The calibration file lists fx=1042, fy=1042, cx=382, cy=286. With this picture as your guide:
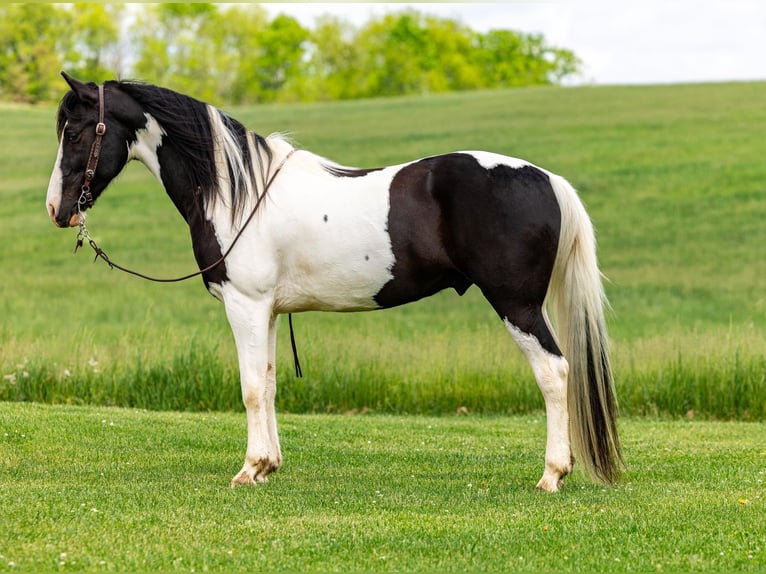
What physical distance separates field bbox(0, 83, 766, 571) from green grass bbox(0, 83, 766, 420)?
0.05 m

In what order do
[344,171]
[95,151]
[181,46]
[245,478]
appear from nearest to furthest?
[245,478]
[95,151]
[344,171]
[181,46]

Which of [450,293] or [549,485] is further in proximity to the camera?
[450,293]

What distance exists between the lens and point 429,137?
118 ft

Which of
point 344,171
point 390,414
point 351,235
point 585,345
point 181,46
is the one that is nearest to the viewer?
point 585,345

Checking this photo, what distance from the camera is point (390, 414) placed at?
497 inches

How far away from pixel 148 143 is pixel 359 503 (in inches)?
123

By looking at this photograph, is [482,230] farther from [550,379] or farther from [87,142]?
[87,142]

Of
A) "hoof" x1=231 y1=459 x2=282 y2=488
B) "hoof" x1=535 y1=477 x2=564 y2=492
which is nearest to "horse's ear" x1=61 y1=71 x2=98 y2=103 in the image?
"hoof" x1=231 y1=459 x2=282 y2=488

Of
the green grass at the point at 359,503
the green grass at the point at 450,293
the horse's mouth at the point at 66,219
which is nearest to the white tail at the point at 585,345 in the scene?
the green grass at the point at 359,503

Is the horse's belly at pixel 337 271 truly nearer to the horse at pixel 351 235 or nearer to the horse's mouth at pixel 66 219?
the horse at pixel 351 235

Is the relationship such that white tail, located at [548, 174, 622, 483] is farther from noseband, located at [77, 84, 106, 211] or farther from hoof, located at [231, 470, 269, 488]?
noseband, located at [77, 84, 106, 211]

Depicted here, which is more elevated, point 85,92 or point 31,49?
point 85,92

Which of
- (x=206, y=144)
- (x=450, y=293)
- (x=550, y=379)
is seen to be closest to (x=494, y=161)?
(x=550, y=379)

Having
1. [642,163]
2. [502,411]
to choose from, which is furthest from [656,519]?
[642,163]
